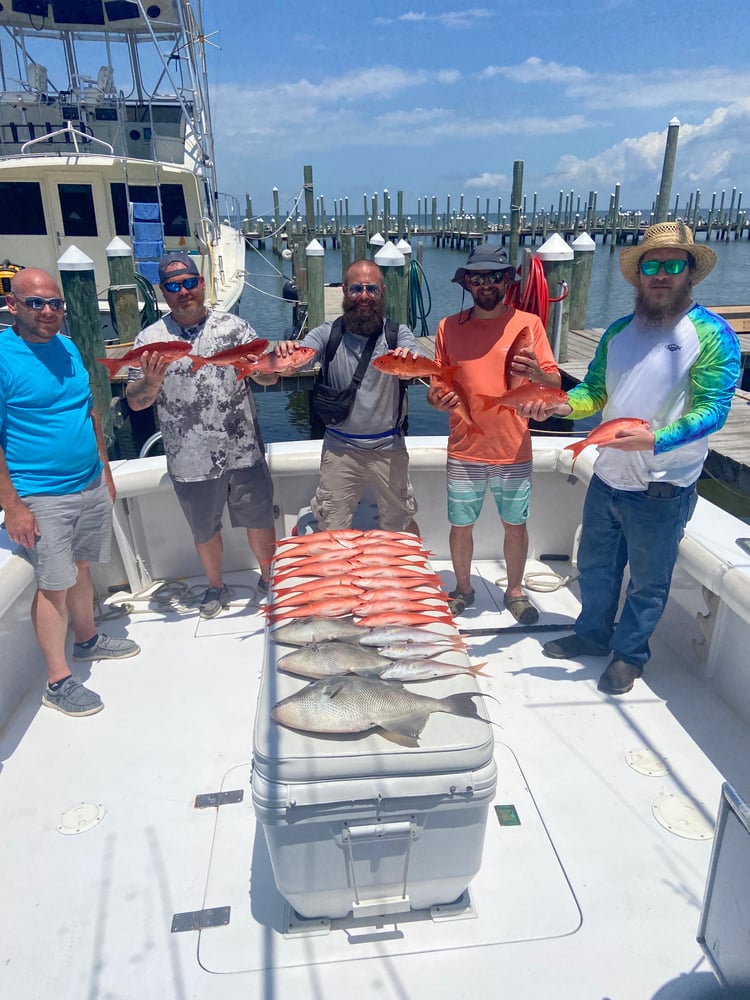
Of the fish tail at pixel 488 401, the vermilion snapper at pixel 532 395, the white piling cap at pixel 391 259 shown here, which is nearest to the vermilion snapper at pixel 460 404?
the fish tail at pixel 488 401

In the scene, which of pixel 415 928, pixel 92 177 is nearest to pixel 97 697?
pixel 415 928

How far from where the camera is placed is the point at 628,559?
10.3 ft

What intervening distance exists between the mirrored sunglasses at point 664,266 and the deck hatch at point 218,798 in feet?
8.93

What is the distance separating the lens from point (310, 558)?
8.78 feet

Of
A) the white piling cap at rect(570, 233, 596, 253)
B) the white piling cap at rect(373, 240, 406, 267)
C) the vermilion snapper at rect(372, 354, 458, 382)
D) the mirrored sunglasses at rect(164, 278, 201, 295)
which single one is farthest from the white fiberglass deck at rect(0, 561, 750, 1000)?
the white piling cap at rect(570, 233, 596, 253)

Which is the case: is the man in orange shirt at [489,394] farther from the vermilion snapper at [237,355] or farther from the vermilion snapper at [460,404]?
the vermilion snapper at [237,355]

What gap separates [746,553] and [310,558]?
1.98 meters

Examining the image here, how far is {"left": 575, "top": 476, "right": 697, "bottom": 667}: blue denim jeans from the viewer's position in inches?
113

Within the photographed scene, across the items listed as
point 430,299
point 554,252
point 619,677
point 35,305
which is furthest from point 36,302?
point 430,299

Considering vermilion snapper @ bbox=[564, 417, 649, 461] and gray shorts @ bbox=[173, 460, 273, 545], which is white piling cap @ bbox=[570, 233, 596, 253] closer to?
gray shorts @ bbox=[173, 460, 273, 545]

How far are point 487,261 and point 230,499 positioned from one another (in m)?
1.91

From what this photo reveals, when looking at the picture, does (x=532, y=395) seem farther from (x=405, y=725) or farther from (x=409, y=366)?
(x=405, y=725)

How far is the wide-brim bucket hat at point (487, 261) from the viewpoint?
3.13m

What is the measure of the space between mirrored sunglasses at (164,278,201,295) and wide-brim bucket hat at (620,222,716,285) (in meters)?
2.06
